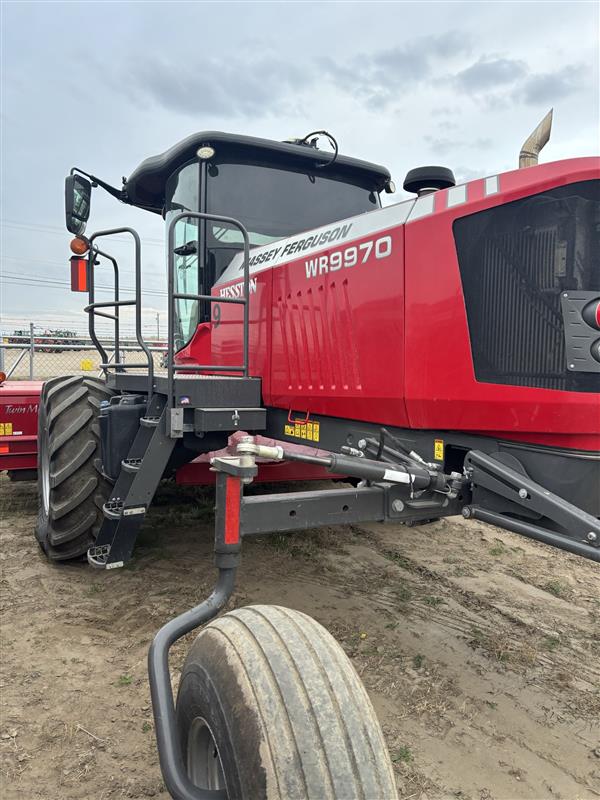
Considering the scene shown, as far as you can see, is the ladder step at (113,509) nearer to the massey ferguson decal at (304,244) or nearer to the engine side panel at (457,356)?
the massey ferguson decal at (304,244)

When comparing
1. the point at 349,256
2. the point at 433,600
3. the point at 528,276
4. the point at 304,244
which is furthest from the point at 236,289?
the point at 433,600

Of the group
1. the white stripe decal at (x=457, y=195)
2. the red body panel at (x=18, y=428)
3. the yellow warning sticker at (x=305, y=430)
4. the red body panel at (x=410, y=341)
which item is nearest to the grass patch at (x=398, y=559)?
the yellow warning sticker at (x=305, y=430)

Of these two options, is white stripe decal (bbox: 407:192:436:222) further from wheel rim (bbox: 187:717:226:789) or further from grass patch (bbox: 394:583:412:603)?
grass patch (bbox: 394:583:412:603)

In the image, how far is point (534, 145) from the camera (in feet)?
7.16

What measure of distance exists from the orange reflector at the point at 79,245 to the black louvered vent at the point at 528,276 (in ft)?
8.85

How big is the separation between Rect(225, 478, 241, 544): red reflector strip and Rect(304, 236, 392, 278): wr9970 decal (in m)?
1.21

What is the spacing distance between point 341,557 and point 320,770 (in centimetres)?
307

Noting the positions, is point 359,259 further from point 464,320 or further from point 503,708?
point 503,708

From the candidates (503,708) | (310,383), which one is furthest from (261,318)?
(503,708)

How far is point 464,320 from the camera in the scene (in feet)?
7.18

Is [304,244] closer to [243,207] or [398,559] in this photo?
[243,207]

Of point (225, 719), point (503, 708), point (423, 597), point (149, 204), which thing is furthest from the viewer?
point (149, 204)

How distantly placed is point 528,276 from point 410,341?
51 cm

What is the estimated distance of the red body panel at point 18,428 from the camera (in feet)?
16.8
